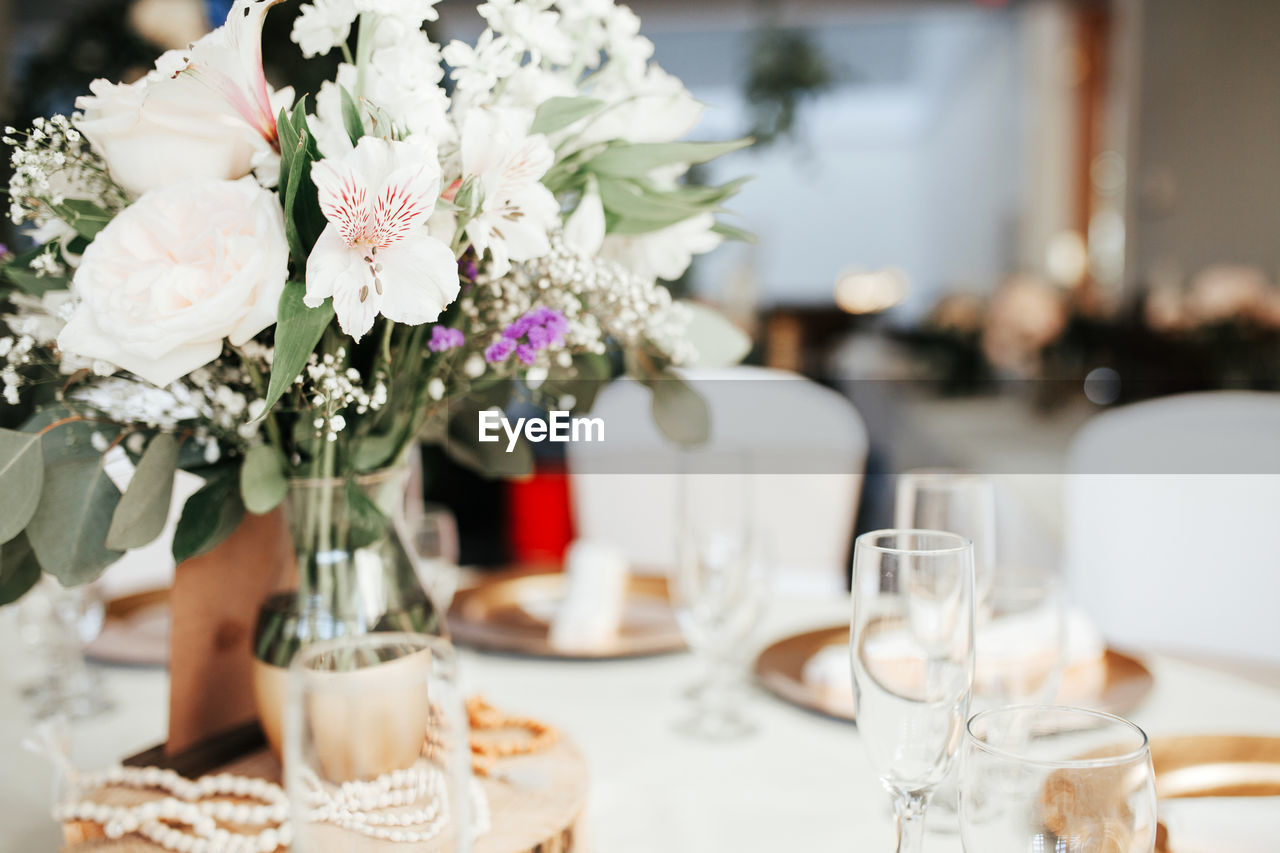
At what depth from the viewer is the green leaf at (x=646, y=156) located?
641 mm

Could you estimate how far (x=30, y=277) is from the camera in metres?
0.62

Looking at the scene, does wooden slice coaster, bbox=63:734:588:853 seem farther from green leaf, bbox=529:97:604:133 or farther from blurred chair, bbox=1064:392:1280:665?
blurred chair, bbox=1064:392:1280:665

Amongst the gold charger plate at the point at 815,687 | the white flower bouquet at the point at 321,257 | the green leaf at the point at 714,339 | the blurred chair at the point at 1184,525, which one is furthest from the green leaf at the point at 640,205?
the blurred chair at the point at 1184,525

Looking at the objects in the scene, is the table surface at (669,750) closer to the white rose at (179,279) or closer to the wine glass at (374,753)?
the wine glass at (374,753)

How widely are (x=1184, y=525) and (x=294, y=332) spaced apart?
1.27 m

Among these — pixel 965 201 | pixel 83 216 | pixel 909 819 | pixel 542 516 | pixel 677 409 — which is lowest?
pixel 542 516

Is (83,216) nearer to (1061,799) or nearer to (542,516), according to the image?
(1061,799)

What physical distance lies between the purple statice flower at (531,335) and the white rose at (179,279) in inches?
5.4

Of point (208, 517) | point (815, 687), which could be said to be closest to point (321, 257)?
point (208, 517)

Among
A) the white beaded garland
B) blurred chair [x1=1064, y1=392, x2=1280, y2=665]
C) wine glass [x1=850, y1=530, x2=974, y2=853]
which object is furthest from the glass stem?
blurred chair [x1=1064, y1=392, x2=1280, y2=665]

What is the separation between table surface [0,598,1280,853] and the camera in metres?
0.71

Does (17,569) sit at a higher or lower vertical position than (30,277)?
lower

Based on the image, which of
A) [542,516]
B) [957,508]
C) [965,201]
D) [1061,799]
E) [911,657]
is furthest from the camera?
[965,201]

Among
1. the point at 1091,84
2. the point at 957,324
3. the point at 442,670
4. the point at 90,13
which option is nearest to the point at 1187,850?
the point at 442,670
